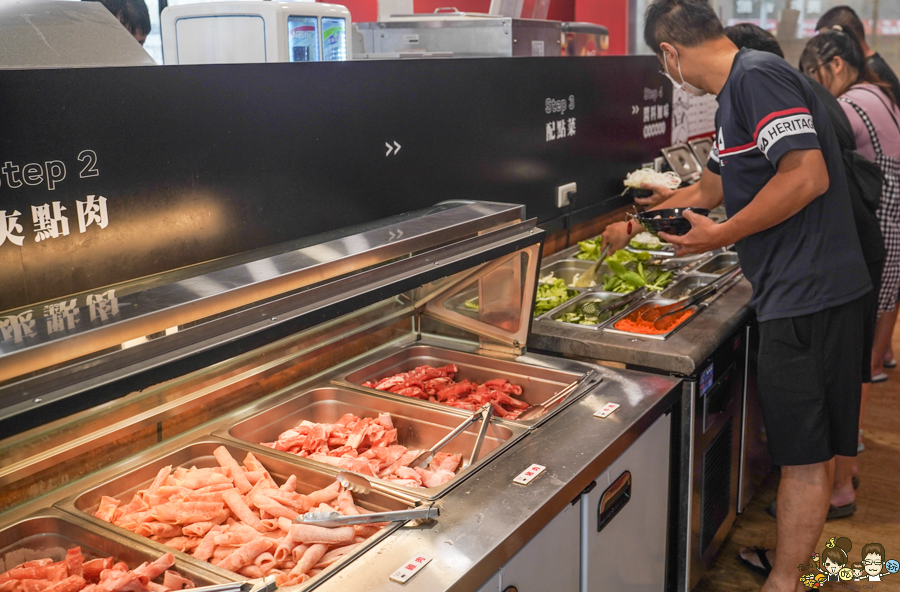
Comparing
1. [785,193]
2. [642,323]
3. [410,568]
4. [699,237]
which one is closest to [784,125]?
[785,193]

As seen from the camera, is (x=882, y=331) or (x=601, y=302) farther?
(x=882, y=331)

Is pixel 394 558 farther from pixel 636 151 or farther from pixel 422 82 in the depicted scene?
pixel 636 151

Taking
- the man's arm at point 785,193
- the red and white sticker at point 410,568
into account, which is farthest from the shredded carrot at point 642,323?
the red and white sticker at point 410,568

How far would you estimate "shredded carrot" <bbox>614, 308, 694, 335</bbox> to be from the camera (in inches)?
113

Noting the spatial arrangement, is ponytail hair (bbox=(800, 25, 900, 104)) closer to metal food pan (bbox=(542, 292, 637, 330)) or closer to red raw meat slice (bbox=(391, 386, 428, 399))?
metal food pan (bbox=(542, 292, 637, 330))

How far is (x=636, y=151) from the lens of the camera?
4.51 metres

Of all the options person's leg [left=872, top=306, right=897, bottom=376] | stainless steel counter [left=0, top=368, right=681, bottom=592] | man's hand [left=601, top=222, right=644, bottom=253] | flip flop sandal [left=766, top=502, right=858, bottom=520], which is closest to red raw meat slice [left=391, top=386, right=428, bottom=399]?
stainless steel counter [left=0, top=368, right=681, bottom=592]

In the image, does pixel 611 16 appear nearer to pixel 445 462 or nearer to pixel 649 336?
pixel 649 336

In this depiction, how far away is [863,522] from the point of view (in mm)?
3482

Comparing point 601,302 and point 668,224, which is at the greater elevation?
point 668,224

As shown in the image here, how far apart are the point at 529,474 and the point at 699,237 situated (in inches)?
49.5

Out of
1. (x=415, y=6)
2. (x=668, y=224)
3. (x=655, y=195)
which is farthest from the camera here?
(x=415, y=6)

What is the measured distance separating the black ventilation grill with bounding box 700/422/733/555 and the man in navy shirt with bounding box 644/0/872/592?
0.23 m

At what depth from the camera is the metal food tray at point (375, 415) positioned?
2211 millimetres
